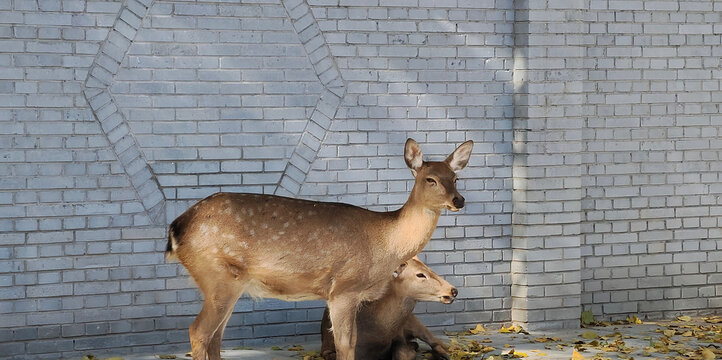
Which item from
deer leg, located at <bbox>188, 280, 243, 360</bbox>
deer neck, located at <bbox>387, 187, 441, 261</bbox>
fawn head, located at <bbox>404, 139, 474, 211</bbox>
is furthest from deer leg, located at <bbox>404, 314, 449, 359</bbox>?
deer leg, located at <bbox>188, 280, 243, 360</bbox>

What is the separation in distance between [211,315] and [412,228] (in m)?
1.52

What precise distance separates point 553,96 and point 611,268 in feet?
5.98

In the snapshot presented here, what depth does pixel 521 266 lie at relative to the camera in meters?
10.2


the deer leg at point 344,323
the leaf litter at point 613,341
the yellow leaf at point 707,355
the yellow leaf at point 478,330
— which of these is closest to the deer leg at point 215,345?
the deer leg at point 344,323

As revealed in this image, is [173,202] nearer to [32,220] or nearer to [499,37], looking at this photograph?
[32,220]

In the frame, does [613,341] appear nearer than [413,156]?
No

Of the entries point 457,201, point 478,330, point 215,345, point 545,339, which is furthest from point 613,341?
point 215,345

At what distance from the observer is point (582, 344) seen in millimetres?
9469

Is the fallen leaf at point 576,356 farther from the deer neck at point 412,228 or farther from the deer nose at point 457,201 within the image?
the deer nose at point 457,201

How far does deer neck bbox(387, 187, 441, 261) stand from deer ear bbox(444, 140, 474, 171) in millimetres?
344

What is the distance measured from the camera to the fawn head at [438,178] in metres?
7.59

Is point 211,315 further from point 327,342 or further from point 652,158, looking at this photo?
point 652,158

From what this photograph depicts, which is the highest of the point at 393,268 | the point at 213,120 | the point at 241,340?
the point at 213,120

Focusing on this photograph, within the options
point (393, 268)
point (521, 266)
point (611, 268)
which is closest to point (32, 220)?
point (393, 268)
